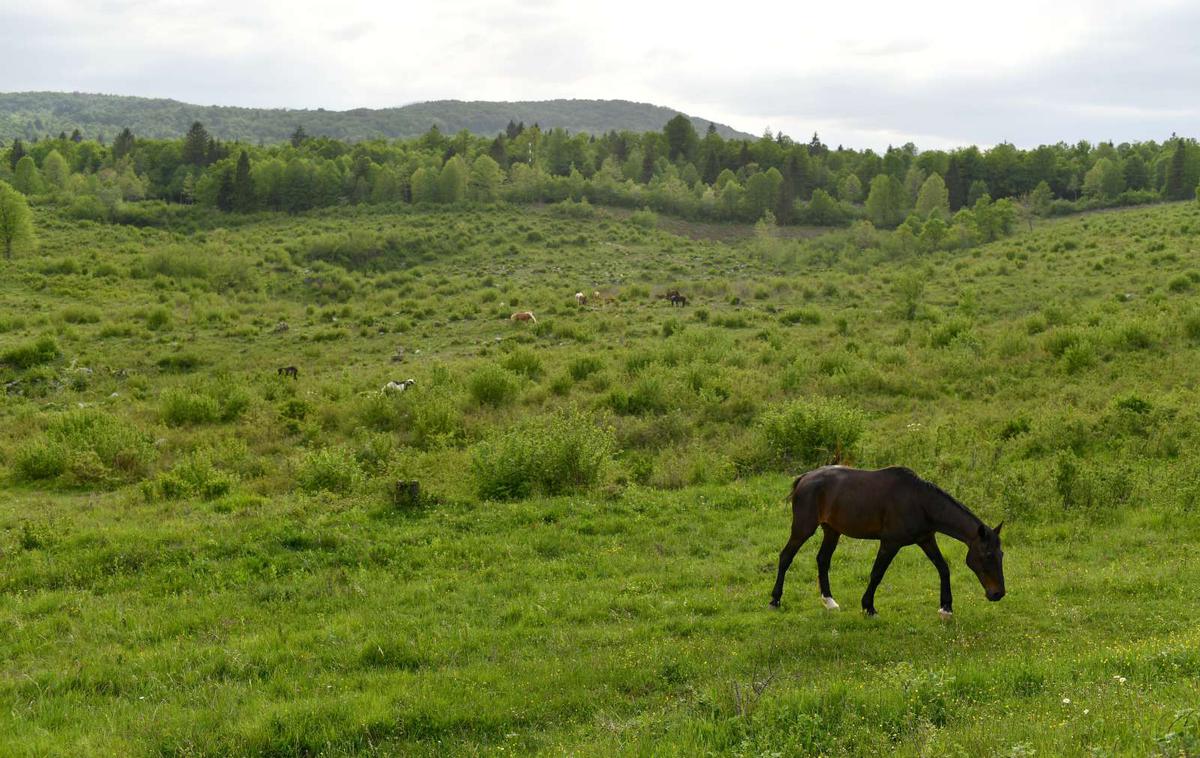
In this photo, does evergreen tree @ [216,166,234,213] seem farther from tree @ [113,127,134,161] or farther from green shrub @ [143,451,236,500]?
green shrub @ [143,451,236,500]

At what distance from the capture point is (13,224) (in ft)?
162

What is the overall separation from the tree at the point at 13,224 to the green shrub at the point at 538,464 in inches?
1990

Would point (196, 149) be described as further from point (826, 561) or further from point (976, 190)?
point (826, 561)

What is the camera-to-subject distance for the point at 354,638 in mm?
8508

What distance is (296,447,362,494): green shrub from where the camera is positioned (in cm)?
1438

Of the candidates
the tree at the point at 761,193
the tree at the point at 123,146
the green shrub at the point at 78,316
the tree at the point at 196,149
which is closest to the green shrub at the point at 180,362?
the green shrub at the point at 78,316

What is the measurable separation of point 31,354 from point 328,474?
19044 mm

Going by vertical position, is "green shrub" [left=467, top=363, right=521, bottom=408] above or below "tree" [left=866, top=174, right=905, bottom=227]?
below

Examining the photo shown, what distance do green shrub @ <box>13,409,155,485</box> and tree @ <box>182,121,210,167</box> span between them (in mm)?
95777

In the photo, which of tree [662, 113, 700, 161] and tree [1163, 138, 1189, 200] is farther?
tree [662, 113, 700, 161]

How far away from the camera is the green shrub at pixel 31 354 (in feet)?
86.2

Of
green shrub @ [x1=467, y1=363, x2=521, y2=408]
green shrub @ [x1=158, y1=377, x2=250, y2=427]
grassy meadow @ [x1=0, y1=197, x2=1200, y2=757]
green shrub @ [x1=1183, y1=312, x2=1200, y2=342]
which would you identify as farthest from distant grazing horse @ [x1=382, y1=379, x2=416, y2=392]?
green shrub @ [x1=1183, y1=312, x2=1200, y2=342]

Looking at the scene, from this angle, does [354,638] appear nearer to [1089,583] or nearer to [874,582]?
[874,582]

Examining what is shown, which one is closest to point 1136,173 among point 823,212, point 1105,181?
point 1105,181
